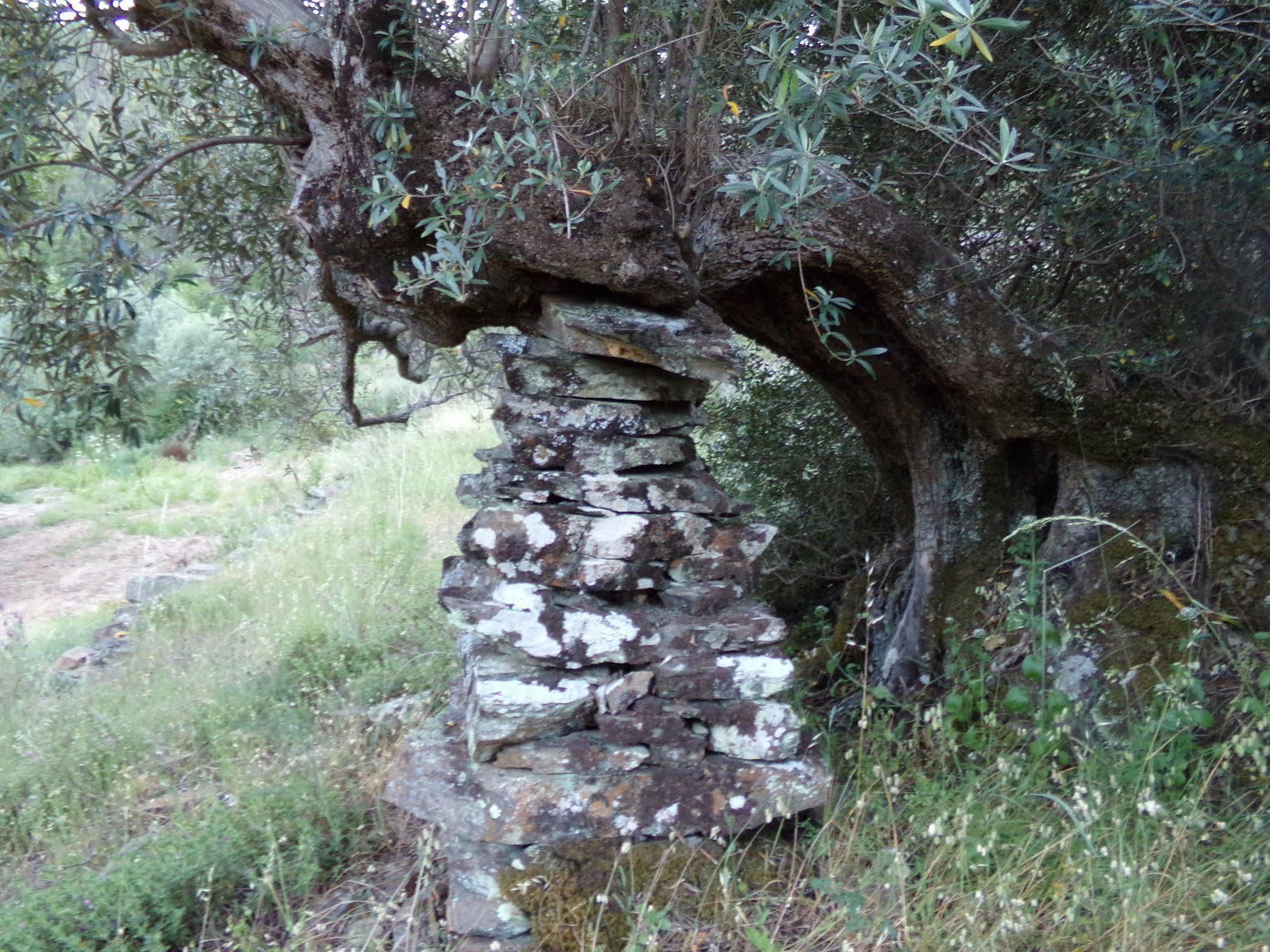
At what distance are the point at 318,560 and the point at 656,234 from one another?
596 cm

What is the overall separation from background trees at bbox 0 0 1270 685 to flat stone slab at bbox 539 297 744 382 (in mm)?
93

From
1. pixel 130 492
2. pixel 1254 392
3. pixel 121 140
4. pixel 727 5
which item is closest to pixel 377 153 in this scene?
pixel 727 5

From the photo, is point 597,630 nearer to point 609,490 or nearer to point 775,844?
point 609,490

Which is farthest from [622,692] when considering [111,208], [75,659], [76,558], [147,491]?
[147,491]

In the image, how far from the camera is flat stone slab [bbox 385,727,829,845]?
3104 mm

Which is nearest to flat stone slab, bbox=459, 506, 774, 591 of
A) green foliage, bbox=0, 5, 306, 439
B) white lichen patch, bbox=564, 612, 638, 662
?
white lichen patch, bbox=564, 612, 638, 662

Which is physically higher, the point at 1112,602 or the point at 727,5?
the point at 727,5

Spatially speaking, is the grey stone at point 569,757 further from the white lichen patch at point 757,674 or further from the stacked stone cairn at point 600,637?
the white lichen patch at point 757,674

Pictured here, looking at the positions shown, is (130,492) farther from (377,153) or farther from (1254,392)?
(1254,392)

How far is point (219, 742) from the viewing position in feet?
16.7

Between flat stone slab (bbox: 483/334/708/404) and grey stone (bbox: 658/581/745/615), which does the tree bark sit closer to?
flat stone slab (bbox: 483/334/708/404)

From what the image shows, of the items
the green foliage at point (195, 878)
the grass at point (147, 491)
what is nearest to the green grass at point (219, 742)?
the green foliage at point (195, 878)

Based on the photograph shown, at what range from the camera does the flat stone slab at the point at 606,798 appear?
3.10 metres

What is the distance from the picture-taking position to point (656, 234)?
3.44m
